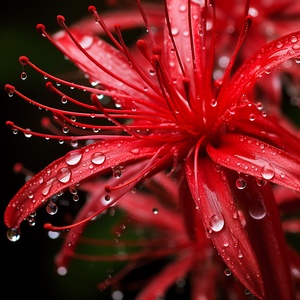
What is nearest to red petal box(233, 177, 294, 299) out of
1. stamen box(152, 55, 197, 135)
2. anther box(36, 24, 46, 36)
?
stamen box(152, 55, 197, 135)

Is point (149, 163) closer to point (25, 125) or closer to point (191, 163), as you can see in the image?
point (191, 163)

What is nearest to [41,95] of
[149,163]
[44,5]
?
[44,5]

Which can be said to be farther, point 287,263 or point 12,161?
point 12,161

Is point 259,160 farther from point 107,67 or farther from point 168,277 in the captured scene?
point 168,277

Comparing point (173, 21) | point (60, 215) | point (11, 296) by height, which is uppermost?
point (173, 21)

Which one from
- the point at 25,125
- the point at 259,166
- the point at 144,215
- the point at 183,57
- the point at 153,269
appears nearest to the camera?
the point at 259,166

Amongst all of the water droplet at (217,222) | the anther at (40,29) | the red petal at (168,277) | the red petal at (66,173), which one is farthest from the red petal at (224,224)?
the red petal at (168,277)

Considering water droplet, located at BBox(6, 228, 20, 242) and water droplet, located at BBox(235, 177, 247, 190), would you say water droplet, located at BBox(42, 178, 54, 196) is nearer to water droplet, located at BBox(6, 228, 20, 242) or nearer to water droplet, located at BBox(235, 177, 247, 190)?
water droplet, located at BBox(6, 228, 20, 242)
